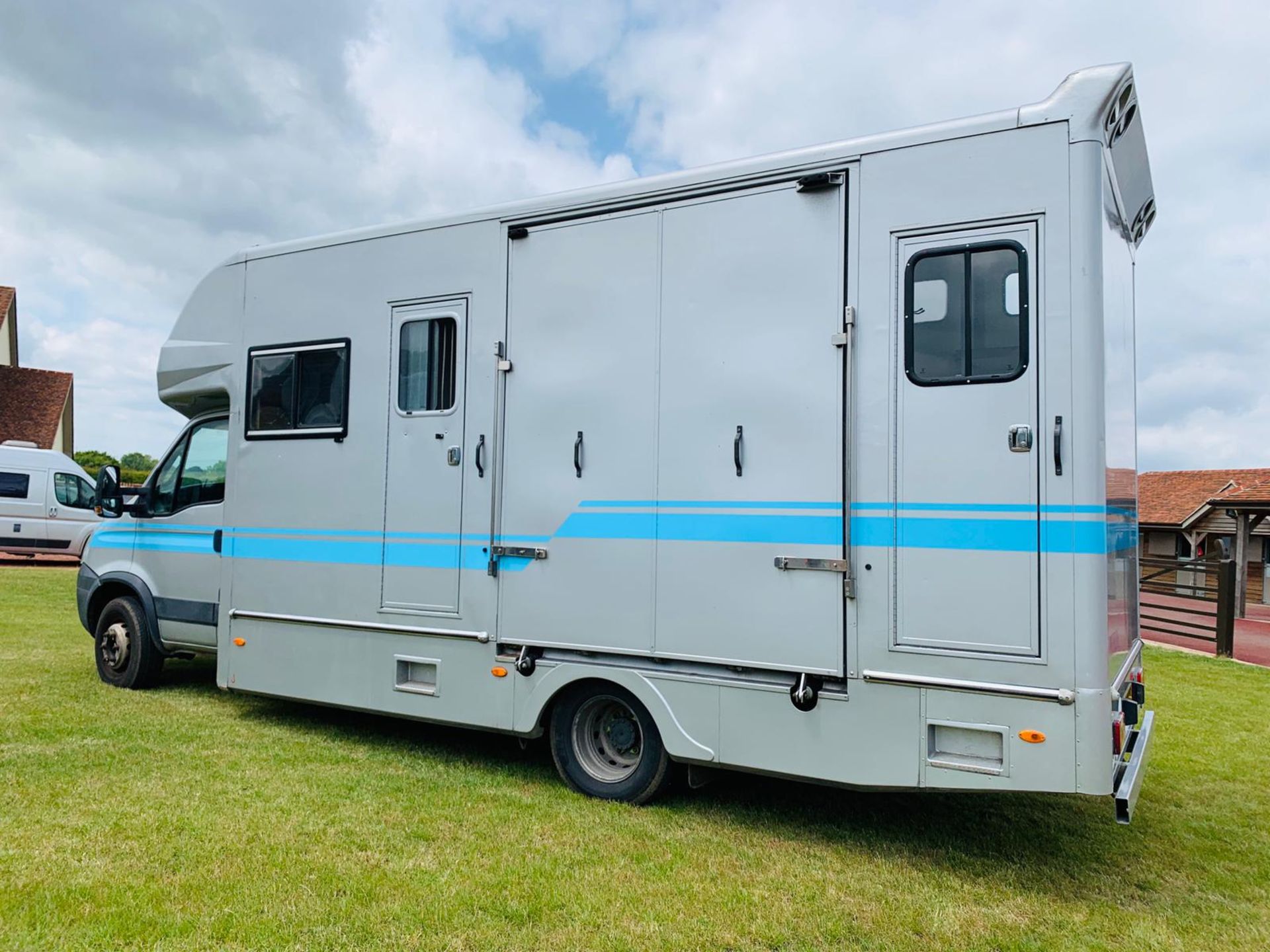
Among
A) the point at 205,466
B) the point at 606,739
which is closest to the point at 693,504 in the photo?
the point at 606,739

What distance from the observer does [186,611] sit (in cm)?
681

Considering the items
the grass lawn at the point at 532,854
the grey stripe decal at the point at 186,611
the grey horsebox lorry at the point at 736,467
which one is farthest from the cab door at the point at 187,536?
the grass lawn at the point at 532,854

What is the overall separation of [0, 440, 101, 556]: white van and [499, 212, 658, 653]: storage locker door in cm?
1657

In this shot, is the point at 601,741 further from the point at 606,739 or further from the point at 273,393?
the point at 273,393

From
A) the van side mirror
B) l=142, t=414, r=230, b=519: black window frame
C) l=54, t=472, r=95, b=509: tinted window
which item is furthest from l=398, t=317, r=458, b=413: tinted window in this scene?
l=54, t=472, r=95, b=509: tinted window

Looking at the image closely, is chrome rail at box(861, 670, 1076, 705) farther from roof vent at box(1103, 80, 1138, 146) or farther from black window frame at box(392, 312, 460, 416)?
black window frame at box(392, 312, 460, 416)

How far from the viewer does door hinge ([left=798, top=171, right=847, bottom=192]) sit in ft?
14.5

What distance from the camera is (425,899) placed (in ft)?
12.2

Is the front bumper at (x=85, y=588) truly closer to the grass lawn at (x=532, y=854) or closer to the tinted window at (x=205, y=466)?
the tinted window at (x=205, y=466)

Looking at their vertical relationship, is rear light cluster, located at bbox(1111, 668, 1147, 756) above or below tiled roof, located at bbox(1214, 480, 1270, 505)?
below

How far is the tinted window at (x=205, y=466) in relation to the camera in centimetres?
679

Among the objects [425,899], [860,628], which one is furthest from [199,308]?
[860,628]

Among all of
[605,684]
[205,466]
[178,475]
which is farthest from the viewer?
[178,475]

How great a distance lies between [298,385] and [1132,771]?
204 inches
